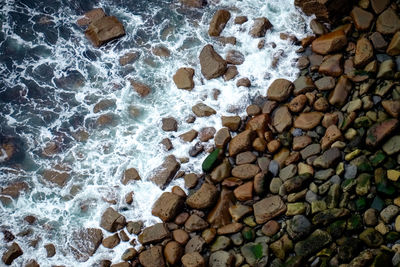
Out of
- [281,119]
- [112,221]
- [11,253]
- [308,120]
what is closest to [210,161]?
[281,119]

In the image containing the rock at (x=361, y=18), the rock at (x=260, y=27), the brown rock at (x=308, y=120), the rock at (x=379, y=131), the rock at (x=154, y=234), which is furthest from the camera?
the rock at (x=260, y=27)

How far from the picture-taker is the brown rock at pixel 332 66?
8.55 meters

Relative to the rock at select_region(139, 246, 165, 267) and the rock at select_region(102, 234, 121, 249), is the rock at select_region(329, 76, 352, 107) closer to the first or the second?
the rock at select_region(139, 246, 165, 267)

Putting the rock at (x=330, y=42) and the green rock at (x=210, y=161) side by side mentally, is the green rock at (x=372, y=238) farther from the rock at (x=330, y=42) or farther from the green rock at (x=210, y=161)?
the rock at (x=330, y=42)

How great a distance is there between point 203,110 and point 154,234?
2844 millimetres

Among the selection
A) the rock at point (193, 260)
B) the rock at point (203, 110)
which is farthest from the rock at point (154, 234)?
the rock at point (203, 110)

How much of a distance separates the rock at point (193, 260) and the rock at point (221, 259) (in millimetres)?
197

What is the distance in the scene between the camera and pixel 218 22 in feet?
33.1

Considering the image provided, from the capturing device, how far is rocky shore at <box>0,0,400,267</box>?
275 inches

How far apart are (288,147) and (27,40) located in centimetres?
711

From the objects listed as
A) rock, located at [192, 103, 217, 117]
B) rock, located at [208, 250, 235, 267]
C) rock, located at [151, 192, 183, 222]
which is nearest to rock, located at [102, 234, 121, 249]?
rock, located at [151, 192, 183, 222]

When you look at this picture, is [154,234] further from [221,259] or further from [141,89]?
[141,89]

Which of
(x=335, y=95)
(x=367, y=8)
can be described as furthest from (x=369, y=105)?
(x=367, y=8)

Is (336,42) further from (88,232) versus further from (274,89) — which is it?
(88,232)
